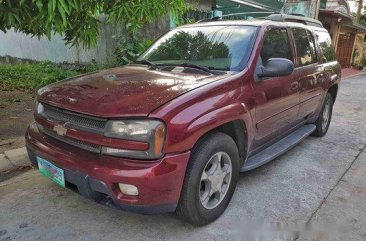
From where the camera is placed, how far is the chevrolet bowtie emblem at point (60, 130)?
109 inches

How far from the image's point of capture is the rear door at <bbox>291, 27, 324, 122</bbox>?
4402 mm

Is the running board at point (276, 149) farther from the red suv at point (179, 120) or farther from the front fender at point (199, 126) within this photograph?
the front fender at point (199, 126)

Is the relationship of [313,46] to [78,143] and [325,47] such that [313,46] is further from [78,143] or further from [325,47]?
[78,143]

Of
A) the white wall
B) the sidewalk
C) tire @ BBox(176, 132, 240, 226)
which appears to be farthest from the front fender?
the white wall

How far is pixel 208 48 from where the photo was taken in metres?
3.71

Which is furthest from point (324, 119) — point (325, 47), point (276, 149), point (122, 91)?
point (122, 91)

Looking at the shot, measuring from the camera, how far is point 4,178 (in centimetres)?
395

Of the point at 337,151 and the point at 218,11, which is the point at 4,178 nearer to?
the point at 337,151

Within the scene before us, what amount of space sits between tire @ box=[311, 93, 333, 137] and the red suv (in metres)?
1.42

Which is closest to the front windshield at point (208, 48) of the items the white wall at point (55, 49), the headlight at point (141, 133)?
the headlight at point (141, 133)

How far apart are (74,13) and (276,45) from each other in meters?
2.20

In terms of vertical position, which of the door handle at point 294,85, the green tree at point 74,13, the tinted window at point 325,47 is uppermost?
the green tree at point 74,13

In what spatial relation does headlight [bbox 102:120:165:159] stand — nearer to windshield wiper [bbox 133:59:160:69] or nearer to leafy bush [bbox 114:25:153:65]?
windshield wiper [bbox 133:59:160:69]

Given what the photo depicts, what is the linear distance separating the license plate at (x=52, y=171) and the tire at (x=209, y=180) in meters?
0.96
